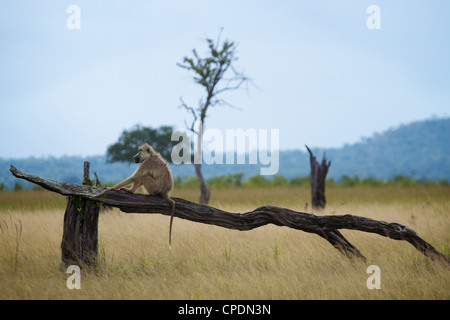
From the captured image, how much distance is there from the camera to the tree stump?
6.91 metres

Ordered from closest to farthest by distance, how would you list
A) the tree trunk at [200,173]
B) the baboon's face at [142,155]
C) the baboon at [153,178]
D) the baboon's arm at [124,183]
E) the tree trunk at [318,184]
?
the baboon's arm at [124,183]
the baboon at [153,178]
the baboon's face at [142,155]
the tree trunk at [318,184]
the tree trunk at [200,173]

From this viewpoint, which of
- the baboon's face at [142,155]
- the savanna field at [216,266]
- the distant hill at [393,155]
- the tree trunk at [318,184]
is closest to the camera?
the savanna field at [216,266]

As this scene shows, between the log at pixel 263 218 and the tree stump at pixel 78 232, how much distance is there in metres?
0.29

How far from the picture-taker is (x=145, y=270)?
720 cm

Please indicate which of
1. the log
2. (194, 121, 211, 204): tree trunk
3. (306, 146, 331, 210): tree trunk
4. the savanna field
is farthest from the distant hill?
the log

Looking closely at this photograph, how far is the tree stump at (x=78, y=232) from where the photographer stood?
6914 mm

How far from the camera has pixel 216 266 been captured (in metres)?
7.52

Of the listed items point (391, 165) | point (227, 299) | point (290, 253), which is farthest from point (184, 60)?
point (391, 165)

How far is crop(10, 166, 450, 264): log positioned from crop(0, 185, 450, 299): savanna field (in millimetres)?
304

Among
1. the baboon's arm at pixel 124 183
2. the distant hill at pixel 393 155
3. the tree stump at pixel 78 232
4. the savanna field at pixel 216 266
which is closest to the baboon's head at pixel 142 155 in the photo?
the baboon's arm at pixel 124 183

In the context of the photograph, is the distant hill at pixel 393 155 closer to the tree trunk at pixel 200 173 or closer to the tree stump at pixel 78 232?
the tree trunk at pixel 200 173

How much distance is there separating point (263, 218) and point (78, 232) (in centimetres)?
322
